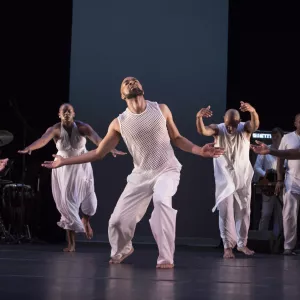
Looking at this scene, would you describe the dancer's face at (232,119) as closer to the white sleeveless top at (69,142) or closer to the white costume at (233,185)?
the white costume at (233,185)

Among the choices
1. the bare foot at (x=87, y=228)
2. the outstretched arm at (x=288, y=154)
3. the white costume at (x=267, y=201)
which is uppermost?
the outstretched arm at (x=288, y=154)

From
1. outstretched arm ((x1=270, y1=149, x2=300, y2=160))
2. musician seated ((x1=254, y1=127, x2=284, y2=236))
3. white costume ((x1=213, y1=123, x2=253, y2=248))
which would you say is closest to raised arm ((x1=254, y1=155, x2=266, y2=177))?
musician seated ((x1=254, y1=127, x2=284, y2=236))

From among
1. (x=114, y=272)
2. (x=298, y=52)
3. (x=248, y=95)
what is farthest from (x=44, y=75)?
(x=114, y=272)

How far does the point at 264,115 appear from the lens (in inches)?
419

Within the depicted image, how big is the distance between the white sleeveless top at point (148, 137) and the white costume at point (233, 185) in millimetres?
1723

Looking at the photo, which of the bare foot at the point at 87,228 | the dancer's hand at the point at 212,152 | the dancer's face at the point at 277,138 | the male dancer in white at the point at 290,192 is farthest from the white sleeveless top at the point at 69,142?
the dancer's hand at the point at 212,152

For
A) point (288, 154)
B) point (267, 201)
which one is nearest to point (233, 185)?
point (288, 154)

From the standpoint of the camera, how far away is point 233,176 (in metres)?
7.75

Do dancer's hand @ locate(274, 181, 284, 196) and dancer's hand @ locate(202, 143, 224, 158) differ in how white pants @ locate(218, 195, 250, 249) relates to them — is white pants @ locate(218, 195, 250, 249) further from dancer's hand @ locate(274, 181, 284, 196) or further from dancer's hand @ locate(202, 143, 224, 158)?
dancer's hand @ locate(202, 143, 224, 158)

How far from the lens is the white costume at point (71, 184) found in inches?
314

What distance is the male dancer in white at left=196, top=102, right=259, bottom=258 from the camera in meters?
7.55

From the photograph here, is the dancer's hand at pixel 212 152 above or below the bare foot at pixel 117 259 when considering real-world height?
above

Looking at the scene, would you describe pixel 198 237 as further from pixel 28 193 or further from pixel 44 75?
pixel 44 75

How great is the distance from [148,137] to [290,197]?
3.30 meters
